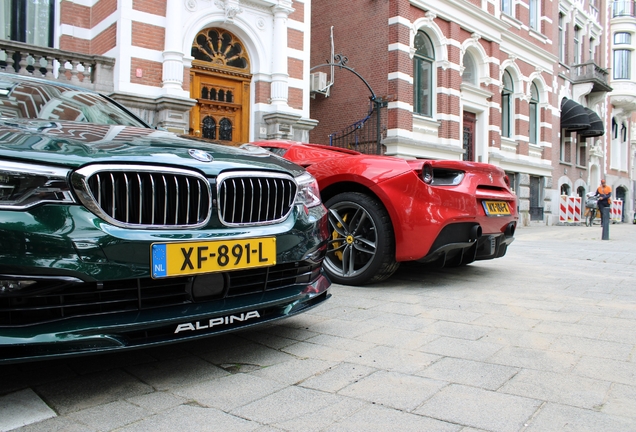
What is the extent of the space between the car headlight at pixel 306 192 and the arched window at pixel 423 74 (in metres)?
12.6

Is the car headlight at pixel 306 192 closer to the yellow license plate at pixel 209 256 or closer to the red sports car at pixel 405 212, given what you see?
the yellow license plate at pixel 209 256

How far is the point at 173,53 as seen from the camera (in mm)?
9258

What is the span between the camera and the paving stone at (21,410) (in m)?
1.81

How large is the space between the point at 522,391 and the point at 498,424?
385mm

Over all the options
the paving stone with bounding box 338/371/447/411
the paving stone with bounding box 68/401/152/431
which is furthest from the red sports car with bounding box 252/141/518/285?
the paving stone with bounding box 68/401/152/431

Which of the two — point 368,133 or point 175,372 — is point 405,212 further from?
point 368,133

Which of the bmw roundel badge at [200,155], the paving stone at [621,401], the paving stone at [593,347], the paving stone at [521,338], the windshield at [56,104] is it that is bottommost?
the paving stone at [621,401]

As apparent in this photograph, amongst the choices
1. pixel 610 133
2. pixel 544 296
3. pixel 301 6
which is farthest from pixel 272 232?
pixel 610 133

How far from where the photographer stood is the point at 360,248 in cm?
428

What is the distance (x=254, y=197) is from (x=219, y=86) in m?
8.57

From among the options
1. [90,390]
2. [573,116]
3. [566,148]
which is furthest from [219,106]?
[566,148]

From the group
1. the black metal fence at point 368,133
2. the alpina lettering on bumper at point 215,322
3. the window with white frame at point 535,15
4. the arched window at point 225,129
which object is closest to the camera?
the alpina lettering on bumper at point 215,322

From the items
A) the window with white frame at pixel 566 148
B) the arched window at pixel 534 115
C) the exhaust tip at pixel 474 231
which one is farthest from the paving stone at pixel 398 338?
the window with white frame at pixel 566 148

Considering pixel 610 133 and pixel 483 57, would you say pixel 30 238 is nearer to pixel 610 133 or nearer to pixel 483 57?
pixel 483 57
